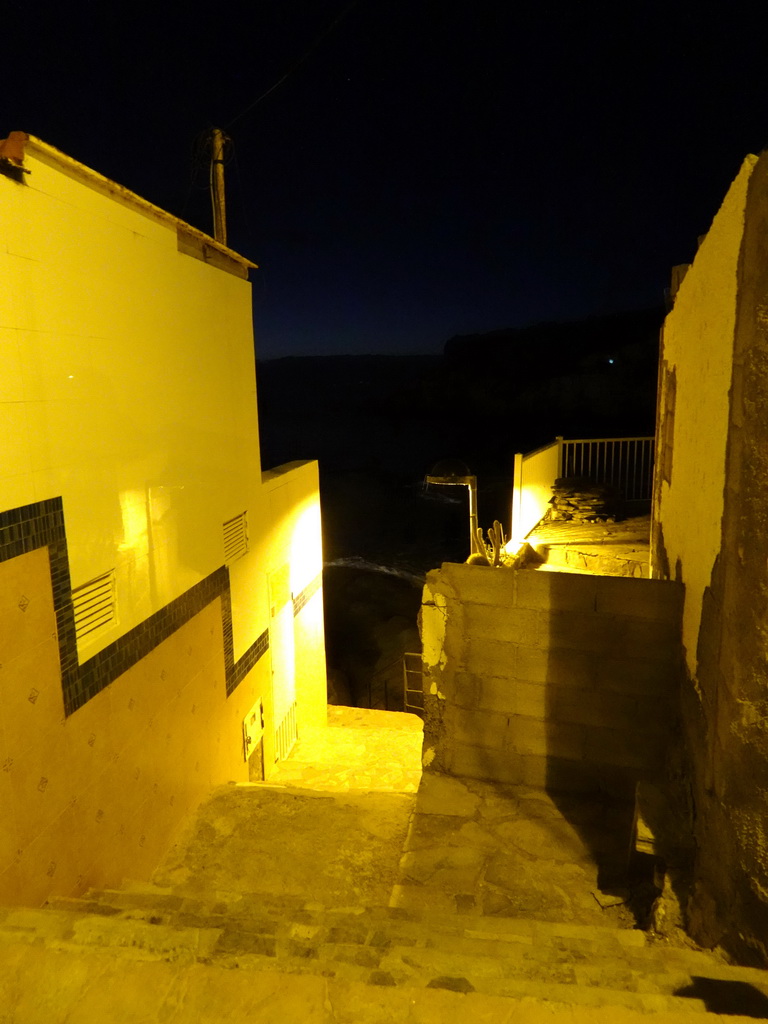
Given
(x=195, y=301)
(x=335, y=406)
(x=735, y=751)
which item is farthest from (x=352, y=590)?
(x=335, y=406)

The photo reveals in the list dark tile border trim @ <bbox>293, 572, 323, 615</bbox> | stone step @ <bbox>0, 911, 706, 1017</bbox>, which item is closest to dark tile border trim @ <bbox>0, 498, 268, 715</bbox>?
stone step @ <bbox>0, 911, 706, 1017</bbox>

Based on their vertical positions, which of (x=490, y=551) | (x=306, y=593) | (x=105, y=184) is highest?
(x=105, y=184)

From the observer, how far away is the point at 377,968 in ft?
7.69

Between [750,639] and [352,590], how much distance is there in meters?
15.7

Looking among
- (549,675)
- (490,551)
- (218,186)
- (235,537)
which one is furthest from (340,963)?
(218,186)

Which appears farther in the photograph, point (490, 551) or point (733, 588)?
point (490, 551)

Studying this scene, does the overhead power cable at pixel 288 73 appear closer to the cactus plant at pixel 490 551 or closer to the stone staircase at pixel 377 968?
the cactus plant at pixel 490 551

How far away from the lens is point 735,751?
9.17 feet

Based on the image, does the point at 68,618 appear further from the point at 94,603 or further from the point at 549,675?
the point at 549,675

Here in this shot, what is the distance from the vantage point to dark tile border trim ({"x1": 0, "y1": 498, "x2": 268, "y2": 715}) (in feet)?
12.5

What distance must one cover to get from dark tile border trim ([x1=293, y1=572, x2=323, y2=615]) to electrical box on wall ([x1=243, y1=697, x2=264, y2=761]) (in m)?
1.93

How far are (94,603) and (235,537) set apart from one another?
2916mm

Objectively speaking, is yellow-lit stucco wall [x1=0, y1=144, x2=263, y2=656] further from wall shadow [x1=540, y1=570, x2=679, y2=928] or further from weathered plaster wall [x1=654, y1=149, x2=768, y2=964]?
weathered plaster wall [x1=654, y1=149, x2=768, y2=964]

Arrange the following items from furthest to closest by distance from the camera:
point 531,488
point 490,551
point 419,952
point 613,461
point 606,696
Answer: point 613,461
point 531,488
point 490,551
point 606,696
point 419,952
